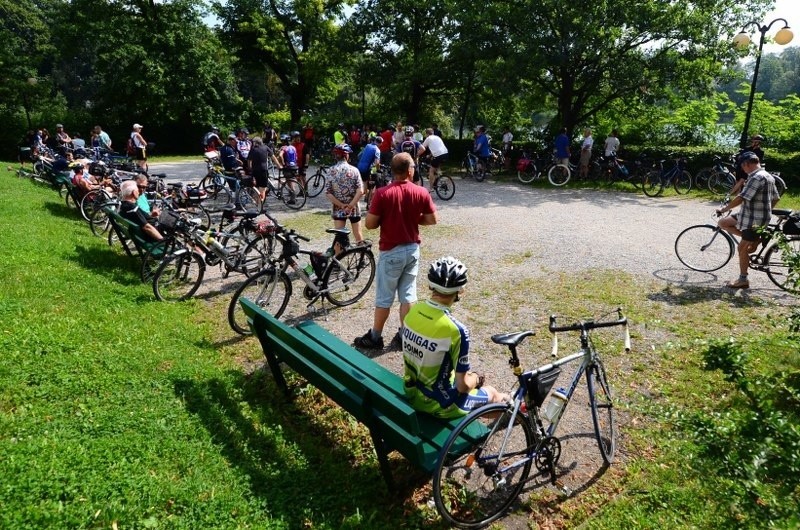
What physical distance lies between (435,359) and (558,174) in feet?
48.8

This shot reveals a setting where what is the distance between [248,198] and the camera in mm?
12266

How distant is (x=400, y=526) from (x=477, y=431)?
2.42 ft

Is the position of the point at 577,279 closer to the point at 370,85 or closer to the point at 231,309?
the point at 231,309

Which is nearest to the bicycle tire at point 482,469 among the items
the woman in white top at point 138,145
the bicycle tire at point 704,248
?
the bicycle tire at point 704,248

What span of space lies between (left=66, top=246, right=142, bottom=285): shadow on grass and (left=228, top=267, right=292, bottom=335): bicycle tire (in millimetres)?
2162

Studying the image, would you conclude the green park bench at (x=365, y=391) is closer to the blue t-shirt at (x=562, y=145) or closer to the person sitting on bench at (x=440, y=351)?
the person sitting on bench at (x=440, y=351)

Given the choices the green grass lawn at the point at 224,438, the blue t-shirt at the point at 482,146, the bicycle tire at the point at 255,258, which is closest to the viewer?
the green grass lawn at the point at 224,438

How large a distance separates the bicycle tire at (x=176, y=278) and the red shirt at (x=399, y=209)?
297cm

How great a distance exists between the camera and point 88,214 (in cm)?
1054

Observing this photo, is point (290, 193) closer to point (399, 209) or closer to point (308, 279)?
point (308, 279)

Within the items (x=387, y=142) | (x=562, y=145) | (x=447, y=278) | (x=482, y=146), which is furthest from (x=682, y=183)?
(x=447, y=278)

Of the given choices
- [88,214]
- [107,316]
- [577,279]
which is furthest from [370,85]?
[107,316]

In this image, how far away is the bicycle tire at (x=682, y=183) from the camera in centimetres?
1473

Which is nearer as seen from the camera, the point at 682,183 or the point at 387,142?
the point at 682,183
